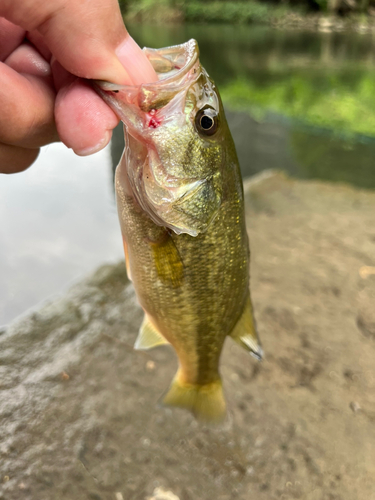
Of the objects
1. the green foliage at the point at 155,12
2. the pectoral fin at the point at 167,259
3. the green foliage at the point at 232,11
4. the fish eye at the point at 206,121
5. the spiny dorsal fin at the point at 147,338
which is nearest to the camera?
the fish eye at the point at 206,121

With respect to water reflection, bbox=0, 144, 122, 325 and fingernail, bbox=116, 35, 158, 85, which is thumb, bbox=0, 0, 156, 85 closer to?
fingernail, bbox=116, 35, 158, 85

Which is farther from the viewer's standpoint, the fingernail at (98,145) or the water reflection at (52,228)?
the water reflection at (52,228)

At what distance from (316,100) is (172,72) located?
37.3 ft

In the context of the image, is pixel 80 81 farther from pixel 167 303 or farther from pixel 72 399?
pixel 72 399

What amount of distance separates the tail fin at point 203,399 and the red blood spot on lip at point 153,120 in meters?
1.37

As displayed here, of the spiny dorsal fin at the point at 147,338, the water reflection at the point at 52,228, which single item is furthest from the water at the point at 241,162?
the spiny dorsal fin at the point at 147,338

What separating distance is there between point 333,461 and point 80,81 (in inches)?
102

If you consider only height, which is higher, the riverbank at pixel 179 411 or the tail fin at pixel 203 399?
the tail fin at pixel 203 399

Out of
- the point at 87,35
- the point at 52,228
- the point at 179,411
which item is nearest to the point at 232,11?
the point at 52,228

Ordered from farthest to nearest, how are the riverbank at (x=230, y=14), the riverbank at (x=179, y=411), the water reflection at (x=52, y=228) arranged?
the riverbank at (x=230, y=14) < the water reflection at (x=52, y=228) < the riverbank at (x=179, y=411)

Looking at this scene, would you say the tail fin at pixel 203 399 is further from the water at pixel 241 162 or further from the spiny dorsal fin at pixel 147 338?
the water at pixel 241 162

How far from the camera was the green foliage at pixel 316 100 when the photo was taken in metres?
9.84

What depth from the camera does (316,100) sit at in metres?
11.4

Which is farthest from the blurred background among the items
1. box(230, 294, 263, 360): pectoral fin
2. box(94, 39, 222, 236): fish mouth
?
box(94, 39, 222, 236): fish mouth
